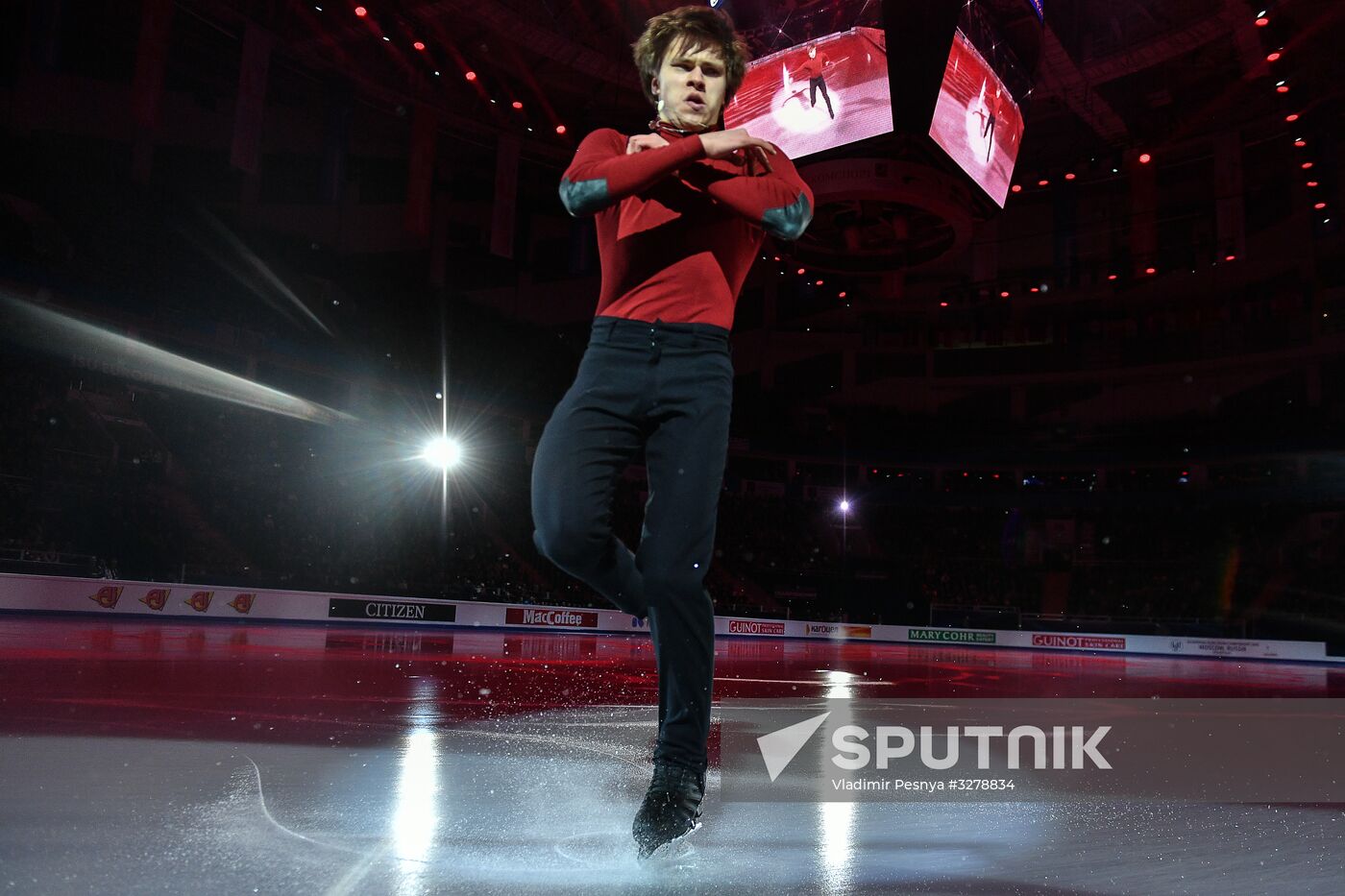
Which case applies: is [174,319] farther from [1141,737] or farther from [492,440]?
[1141,737]

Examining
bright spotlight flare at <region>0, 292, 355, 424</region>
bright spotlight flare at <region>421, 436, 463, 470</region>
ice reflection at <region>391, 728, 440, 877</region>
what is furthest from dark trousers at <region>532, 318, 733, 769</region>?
bright spotlight flare at <region>421, 436, 463, 470</region>

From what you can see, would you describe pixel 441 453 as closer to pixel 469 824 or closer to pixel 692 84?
pixel 692 84

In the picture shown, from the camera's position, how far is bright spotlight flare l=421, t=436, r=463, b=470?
24438 mm

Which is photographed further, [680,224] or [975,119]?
[975,119]

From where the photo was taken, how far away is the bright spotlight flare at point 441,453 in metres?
24.4

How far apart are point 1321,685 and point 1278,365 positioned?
23.2 m

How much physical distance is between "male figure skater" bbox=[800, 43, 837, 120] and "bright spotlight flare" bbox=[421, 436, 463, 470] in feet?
55.4

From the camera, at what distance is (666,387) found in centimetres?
208

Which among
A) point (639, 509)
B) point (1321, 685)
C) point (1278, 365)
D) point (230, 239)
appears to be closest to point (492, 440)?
point (639, 509)

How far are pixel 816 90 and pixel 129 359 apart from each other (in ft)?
54.5

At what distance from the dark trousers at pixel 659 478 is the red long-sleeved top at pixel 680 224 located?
8 cm

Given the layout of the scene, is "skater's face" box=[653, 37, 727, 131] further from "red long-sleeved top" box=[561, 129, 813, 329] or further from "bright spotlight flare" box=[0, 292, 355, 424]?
"bright spotlight flare" box=[0, 292, 355, 424]

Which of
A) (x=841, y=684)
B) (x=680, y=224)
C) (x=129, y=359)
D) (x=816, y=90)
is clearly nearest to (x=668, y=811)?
(x=680, y=224)

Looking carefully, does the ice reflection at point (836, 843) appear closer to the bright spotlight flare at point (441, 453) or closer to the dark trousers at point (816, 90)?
the dark trousers at point (816, 90)
